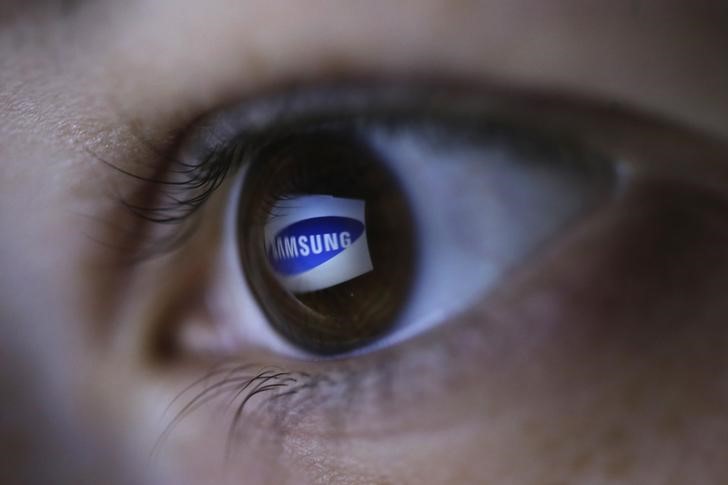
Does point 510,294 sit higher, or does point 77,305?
point 77,305

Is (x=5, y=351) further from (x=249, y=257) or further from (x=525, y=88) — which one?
(x=525, y=88)

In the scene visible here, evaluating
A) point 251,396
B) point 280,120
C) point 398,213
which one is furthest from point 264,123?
point 251,396

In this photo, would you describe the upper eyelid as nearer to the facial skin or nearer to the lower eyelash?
the facial skin

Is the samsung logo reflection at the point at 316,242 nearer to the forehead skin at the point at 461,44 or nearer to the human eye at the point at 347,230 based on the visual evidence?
the human eye at the point at 347,230

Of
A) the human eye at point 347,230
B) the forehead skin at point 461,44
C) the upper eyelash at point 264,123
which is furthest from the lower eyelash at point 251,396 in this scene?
the forehead skin at point 461,44

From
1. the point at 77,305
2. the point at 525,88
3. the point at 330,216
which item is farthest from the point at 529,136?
the point at 77,305

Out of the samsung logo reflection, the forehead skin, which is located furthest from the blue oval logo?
the forehead skin

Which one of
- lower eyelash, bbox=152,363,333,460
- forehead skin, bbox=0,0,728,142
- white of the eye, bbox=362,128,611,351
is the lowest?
lower eyelash, bbox=152,363,333,460

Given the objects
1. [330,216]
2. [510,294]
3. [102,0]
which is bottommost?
[510,294]

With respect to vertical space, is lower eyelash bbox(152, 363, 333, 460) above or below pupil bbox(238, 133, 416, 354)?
below
